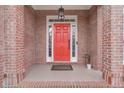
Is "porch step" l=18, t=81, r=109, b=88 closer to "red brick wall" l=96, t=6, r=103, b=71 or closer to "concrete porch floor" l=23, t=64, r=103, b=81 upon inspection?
"concrete porch floor" l=23, t=64, r=103, b=81

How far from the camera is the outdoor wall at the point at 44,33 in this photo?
8.64 metres

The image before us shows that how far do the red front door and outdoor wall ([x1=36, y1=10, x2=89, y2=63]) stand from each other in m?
0.53

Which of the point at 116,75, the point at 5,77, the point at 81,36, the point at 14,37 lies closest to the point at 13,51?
the point at 14,37

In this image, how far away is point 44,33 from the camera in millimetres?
8742

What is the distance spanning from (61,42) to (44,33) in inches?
36.1

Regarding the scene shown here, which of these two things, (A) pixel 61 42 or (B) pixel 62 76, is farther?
(A) pixel 61 42

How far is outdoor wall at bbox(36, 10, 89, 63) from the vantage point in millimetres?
8641

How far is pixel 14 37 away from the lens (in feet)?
13.5

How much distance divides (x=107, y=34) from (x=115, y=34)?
338mm


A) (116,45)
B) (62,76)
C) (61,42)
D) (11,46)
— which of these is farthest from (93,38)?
(11,46)

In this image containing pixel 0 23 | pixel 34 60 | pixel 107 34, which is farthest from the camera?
pixel 34 60

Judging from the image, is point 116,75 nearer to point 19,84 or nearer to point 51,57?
point 19,84

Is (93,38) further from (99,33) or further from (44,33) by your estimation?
(44,33)

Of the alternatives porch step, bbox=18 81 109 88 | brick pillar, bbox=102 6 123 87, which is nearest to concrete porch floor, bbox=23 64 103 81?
porch step, bbox=18 81 109 88
